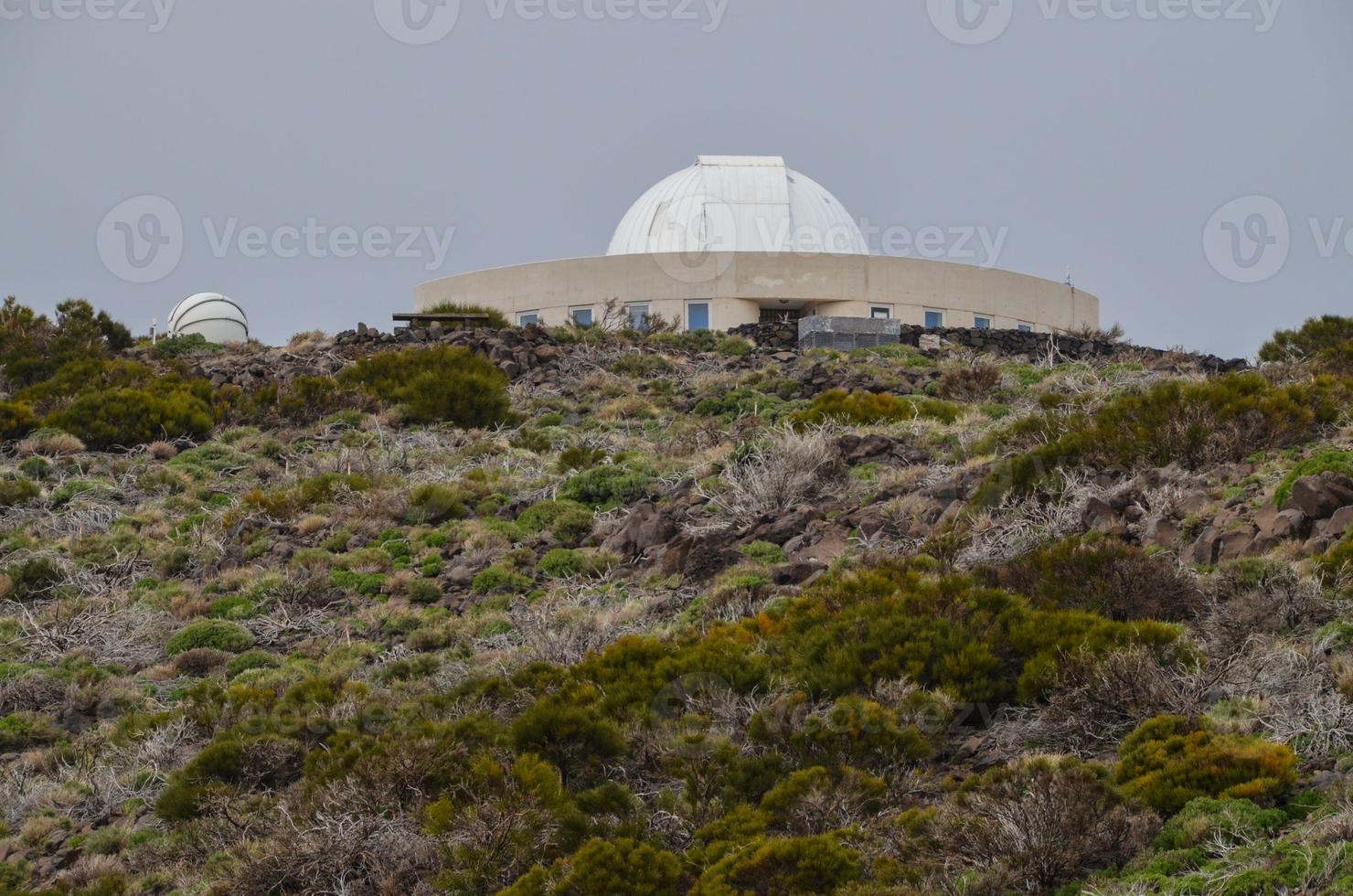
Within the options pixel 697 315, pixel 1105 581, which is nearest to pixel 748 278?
pixel 697 315

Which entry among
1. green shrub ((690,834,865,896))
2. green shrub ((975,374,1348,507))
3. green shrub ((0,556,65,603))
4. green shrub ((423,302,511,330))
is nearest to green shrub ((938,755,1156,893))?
green shrub ((690,834,865,896))

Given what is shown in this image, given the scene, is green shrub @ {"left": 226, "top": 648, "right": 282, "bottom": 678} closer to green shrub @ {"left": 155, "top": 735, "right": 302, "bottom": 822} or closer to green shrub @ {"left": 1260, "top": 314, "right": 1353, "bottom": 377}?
green shrub @ {"left": 155, "top": 735, "right": 302, "bottom": 822}

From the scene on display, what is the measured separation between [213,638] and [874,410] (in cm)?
864

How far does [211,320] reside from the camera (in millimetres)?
28734

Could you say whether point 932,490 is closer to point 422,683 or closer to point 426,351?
point 422,683

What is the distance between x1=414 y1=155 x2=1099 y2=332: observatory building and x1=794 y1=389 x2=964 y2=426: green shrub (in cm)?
939

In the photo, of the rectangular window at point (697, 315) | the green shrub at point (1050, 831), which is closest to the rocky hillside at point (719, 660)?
the green shrub at point (1050, 831)

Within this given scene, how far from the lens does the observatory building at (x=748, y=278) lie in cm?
2827

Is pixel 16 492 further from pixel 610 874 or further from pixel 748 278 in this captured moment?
pixel 748 278

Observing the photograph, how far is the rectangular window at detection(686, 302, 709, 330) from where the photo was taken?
28.2 metres

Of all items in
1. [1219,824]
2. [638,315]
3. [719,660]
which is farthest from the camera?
[638,315]

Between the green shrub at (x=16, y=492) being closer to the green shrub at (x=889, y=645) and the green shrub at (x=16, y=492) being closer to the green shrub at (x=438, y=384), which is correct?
the green shrub at (x=438, y=384)

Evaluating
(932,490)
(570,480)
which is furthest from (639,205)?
(932,490)

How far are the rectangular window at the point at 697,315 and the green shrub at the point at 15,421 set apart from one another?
39.7 feet
